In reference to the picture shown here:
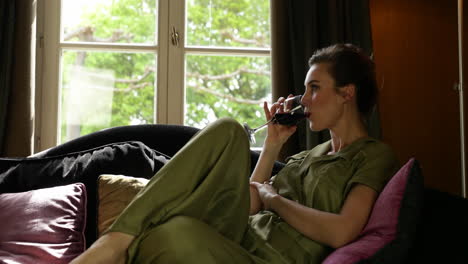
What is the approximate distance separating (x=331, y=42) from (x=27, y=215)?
6.07 ft

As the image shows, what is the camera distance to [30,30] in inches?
111

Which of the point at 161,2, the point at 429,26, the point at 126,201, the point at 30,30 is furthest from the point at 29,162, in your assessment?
the point at 429,26

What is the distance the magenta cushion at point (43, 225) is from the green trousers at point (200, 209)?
661 mm

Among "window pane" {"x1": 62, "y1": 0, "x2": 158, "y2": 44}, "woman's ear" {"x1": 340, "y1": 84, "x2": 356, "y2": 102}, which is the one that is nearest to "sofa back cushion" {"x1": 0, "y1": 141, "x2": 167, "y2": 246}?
"woman's ear" {"x1": 340, "y1": 84, "x2": 356, "y2": 102}

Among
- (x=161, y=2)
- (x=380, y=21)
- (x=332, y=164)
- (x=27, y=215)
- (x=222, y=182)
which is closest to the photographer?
(x=222, y=182)

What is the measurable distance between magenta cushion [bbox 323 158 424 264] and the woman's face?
0.41m

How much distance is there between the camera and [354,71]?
191 cm

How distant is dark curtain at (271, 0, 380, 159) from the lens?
2.89 metres

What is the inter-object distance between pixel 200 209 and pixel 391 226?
0.55 m

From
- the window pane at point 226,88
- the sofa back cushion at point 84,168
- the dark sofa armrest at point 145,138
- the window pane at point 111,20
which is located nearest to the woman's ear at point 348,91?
the dark sofa armrest at point 145,138

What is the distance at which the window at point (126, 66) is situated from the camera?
301 cm

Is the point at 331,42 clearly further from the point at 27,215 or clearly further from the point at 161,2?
the point at 27,215

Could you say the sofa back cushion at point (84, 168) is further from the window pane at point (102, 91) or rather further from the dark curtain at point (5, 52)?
the window pane at point (102, 91)

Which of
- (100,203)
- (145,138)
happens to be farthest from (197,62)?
(100,203)
